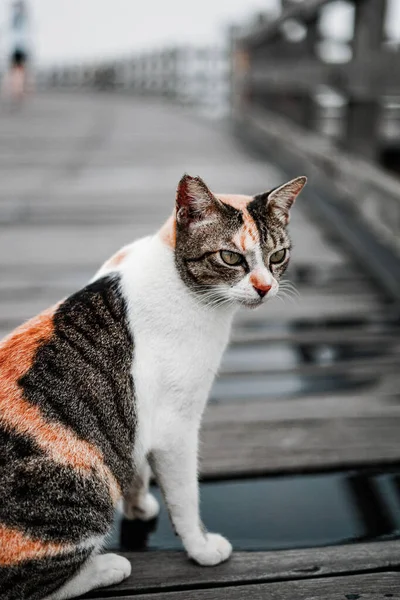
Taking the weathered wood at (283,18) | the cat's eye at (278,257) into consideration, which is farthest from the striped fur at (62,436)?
the weathered wood at (283,18)

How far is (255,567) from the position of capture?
139 cm

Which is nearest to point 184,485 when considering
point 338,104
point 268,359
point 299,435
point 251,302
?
point 251,302

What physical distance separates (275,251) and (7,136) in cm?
725

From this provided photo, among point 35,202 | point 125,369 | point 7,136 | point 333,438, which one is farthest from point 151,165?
point 125,369

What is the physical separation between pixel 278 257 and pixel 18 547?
0.74m

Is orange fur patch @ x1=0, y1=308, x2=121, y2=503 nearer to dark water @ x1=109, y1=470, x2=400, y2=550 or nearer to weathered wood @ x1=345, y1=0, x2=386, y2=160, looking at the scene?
dark water @ x1=109, y1=470, x2=400, y2=550

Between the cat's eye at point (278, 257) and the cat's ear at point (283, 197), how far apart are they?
7 centimetres

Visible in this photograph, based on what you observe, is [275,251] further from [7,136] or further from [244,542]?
[7,136]

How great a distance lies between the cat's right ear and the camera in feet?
4.17

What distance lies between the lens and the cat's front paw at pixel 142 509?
5.13ft

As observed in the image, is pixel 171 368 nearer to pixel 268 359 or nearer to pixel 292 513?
pixel 292 513

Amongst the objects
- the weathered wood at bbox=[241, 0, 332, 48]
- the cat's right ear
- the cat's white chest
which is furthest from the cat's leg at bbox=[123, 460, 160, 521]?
the weathered wood at bbox=[241, 0, 332, 48]

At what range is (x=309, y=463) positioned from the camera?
5.75ft

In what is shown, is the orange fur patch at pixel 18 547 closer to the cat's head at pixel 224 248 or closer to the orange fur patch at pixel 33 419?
the orange fur patch at pixel 33 419
